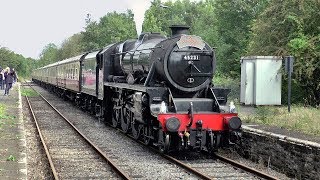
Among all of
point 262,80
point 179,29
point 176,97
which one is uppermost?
point 179,29

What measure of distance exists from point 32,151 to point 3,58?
6556 cm

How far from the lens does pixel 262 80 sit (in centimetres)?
1847

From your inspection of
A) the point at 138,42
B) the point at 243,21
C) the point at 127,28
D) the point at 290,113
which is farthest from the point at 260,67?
the point at 127,28

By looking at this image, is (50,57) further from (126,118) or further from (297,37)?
(126,118)

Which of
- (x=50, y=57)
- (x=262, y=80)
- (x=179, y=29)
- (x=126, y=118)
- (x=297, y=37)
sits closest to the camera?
(x=179, y=29)

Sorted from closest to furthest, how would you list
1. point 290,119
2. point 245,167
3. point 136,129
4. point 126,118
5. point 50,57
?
point 245,167
point 290,119
point 136,129
point 126,118
point 50,57

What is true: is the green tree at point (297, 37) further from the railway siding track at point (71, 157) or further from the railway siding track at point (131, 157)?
the railway siding track at point (71, 157)

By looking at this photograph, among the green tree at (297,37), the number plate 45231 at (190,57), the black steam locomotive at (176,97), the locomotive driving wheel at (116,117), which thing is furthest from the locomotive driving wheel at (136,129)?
the green tree at (297,37)

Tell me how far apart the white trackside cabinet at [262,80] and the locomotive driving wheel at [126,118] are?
246 inches

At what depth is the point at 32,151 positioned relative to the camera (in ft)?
38.1

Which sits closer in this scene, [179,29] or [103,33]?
[179,29]

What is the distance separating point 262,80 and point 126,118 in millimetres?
6842

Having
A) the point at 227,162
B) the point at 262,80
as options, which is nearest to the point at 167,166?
the point at 227,162

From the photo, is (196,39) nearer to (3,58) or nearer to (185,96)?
(185,96)
